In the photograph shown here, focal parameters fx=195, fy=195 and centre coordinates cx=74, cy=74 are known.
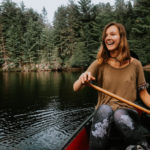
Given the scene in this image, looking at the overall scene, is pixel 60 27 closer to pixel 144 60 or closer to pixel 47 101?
pixel 144 60

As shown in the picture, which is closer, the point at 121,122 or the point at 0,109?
the point at 121,122

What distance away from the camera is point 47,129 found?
20.2 feet

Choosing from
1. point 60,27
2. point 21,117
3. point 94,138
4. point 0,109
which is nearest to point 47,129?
point 21,117

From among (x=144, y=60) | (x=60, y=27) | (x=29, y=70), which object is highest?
(x=60, y=27)

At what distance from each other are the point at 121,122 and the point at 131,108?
0.24 m

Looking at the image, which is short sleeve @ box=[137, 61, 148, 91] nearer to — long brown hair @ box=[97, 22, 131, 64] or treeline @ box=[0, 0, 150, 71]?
long brown hair @ box=[97, 22, 131, 64]

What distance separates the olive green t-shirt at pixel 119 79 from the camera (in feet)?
6.63

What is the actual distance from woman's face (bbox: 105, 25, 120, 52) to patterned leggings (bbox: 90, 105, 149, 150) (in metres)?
0.65

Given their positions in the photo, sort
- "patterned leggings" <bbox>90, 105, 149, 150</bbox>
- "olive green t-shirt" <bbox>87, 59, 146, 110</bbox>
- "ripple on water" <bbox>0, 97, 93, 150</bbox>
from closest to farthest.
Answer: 1. "patterned leggings" <bbox>90, 105, 149, 150</bbox>
2. "olive green t-shirt" <bbox>87, 59, 146, 110</bbox>
3. "ripple on water" <bbox>0, 97, 93, 150</bbox>

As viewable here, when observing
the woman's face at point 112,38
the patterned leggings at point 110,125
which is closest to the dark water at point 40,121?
the patterned leggings at point 110,125

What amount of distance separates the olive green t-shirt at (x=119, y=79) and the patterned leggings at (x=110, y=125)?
16 cm

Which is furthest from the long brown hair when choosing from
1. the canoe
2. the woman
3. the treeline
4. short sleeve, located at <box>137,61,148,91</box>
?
the treeline

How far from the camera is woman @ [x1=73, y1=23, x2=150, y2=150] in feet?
5.97

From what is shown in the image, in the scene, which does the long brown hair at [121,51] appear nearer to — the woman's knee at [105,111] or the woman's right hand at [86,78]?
the woman's right hand at [86,78]
